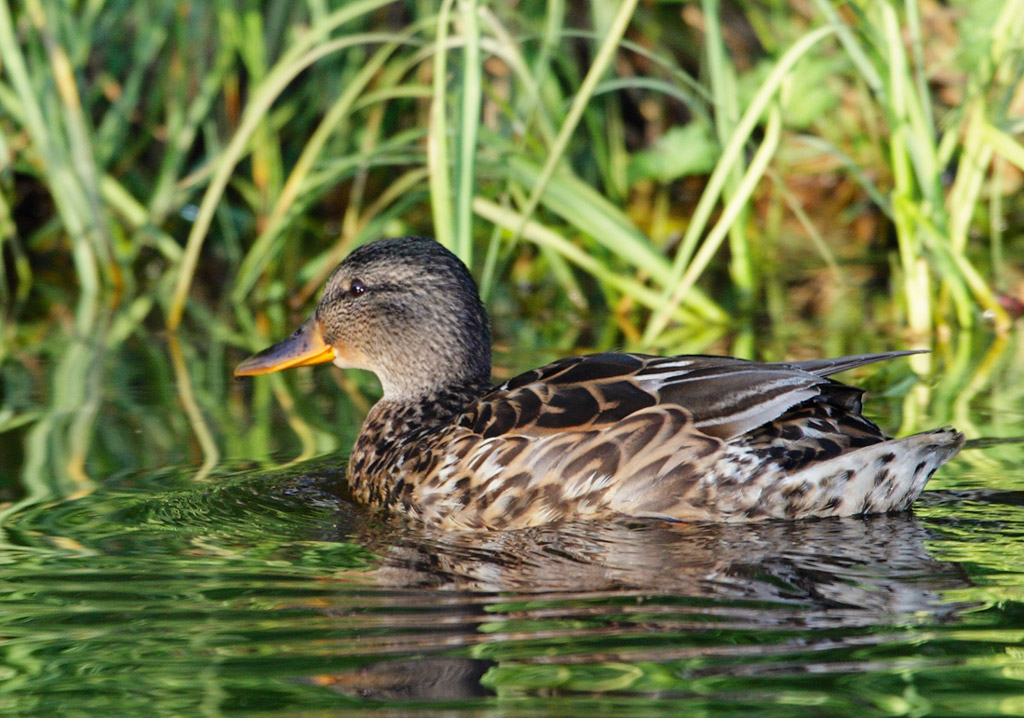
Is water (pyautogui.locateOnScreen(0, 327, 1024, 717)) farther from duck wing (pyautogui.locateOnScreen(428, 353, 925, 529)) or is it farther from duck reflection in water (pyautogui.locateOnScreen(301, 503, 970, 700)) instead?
duck wing (pyautogui.locateOnScreen(428, 353, 925, 529))

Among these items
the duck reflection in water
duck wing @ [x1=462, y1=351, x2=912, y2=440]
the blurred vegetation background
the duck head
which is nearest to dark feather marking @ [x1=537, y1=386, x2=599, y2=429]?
duck wing @ [x1=462, y1=351, x2=912, y2=440]

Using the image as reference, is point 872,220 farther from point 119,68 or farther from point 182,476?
point 182,476

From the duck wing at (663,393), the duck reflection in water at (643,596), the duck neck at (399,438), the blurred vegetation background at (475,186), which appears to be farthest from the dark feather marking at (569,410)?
the blurred vegetation background at (475,186)

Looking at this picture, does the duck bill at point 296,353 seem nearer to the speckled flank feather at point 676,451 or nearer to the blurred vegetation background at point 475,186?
the blurred vegetation background at point 475,186

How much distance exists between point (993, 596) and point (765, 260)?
5.73 m

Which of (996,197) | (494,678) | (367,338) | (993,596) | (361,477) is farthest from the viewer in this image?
(996,197)

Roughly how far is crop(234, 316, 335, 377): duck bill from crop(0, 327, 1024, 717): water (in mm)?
644

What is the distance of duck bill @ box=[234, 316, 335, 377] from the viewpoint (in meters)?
5.58

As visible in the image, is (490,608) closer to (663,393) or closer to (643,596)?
(643,596)

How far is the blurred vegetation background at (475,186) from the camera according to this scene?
6.09m

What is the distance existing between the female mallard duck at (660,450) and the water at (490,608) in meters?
0.10

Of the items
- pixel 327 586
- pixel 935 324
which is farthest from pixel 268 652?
pixel 935 324

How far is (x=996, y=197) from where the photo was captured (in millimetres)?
7227

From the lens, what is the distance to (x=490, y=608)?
3531 millimetres
